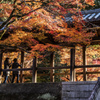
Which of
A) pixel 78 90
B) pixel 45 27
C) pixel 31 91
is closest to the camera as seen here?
pixel 78 90

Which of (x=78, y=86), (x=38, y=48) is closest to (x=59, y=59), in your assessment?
(x=38, y=48)

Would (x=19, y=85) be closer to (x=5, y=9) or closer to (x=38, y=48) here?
(x=38, y=48)

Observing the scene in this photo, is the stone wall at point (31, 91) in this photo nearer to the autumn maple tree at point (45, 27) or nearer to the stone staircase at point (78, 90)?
the stone staircase at point (78, 90)

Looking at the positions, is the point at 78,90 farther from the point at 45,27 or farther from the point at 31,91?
the point at 45,27

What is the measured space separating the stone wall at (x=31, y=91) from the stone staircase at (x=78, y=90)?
0.37 m

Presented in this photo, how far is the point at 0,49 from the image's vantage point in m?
14.0

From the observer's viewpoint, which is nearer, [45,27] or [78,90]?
[78,90]

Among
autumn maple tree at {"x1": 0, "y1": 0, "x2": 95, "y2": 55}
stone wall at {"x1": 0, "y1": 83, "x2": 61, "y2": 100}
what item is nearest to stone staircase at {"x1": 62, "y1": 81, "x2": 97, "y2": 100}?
stone wall at {"x1": 0, "y1": 83, "x2": 61, "y2": 100}

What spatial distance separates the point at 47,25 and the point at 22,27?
61.8 inches

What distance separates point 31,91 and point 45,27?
376 cm

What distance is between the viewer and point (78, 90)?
9523 millimetres

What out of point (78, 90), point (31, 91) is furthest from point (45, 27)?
point (78, 90)

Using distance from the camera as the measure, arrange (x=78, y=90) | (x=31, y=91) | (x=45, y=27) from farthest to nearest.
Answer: (x=45, y=27)
(x=31, y=91)
(x=78, y=90)

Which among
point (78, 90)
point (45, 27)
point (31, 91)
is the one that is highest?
point (45, 27)
